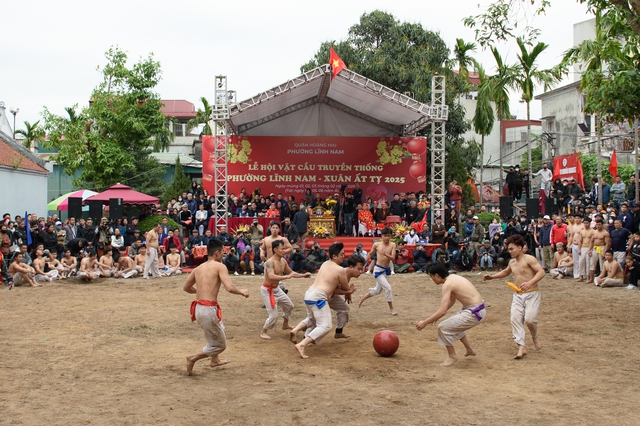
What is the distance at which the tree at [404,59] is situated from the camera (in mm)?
30828

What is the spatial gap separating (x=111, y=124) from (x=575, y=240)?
67.2 feet

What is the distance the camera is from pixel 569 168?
83.3 feet

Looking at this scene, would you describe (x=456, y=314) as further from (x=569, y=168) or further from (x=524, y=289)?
(x=569, y=168)

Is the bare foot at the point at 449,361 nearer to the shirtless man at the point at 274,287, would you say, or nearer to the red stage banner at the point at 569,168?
the shirtless man at the point at 274,287

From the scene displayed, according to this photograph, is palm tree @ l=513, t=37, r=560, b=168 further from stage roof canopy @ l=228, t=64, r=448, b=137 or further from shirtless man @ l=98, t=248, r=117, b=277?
shirtless man @ l=98, t=248, r=117, b=277

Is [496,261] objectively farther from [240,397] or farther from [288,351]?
[240,397]

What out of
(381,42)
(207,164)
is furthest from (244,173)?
(381,42)

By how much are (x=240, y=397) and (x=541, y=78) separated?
74.0 feet

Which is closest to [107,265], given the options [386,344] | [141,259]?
[141,259]

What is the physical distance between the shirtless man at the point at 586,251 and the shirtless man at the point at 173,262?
11452mm

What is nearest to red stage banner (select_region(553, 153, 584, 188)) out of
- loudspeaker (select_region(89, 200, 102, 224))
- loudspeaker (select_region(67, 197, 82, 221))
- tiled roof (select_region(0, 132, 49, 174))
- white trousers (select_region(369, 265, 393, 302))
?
white trousers (select_region(369, 265, 393, 302))

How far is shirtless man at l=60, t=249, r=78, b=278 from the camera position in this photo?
1855 centimetres

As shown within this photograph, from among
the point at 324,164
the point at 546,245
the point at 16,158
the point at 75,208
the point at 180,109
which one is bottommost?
the point at 546,245

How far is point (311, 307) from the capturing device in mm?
9289
